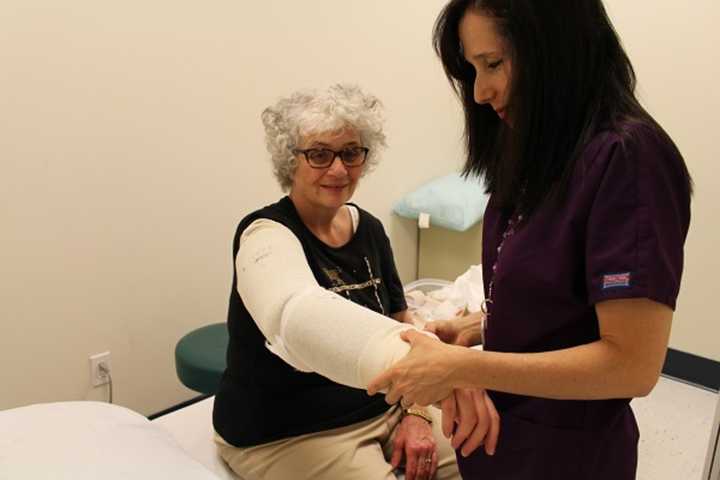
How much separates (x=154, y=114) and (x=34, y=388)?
1.01m

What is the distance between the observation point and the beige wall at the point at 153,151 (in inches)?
68.2

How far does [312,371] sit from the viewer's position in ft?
3.51

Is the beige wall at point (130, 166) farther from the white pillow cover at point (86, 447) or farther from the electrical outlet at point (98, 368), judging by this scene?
the white pillow cover at point (86, 447)

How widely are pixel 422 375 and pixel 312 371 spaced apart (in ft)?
1.10

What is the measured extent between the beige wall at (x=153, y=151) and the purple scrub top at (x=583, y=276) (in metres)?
1.40

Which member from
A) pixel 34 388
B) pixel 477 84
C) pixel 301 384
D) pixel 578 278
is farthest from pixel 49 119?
pixel 578 278

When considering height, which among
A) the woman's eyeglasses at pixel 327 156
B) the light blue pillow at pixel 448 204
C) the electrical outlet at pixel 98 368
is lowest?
the electrical outlet at pixel 98 368

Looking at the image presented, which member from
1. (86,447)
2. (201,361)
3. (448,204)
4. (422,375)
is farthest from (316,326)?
(448,204)

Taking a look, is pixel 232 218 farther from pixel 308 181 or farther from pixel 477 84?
pixel 477 84

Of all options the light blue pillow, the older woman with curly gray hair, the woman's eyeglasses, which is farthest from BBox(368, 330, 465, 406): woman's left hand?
the light blue pillow

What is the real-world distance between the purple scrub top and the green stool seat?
1002mm

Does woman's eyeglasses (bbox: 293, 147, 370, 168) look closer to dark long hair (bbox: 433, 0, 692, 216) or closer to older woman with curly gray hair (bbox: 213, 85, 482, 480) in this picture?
older woman with curly gray hair (bbox: 213, 85, 482, 480)

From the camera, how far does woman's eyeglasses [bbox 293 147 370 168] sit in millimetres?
1276

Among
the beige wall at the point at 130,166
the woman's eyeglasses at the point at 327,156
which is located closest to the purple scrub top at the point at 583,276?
the woman's eyeglasses at the point at 327,156
